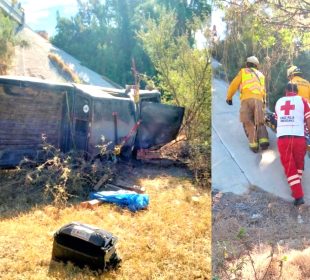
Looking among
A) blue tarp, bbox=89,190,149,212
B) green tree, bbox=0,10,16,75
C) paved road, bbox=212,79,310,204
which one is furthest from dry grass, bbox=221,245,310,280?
green tree, bbox=0,10,16,75

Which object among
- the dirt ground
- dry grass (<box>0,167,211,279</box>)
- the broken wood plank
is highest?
the dirt ground

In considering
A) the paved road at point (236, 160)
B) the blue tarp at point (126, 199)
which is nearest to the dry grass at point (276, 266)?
the paved road at point (236, 160)

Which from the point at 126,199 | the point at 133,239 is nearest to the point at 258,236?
the point at 133,239

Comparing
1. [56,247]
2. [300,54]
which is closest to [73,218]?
[56,247]

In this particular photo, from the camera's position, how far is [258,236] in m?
2.67

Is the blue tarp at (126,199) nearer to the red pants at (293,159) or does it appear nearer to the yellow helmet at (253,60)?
the red pants at (293,159)

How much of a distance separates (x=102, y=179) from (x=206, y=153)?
231cm

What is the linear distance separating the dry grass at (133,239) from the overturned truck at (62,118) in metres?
1.53

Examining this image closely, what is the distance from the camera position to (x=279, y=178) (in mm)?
3186

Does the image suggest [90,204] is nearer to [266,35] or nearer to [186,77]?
[266,35]

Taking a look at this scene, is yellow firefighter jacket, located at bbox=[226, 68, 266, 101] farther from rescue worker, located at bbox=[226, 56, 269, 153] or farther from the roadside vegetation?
the roadside vegetation

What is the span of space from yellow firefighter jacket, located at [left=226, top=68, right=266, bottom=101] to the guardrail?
38.2 feet

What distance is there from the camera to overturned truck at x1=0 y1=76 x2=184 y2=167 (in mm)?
6508

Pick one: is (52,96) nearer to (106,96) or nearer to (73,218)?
(106,96)
